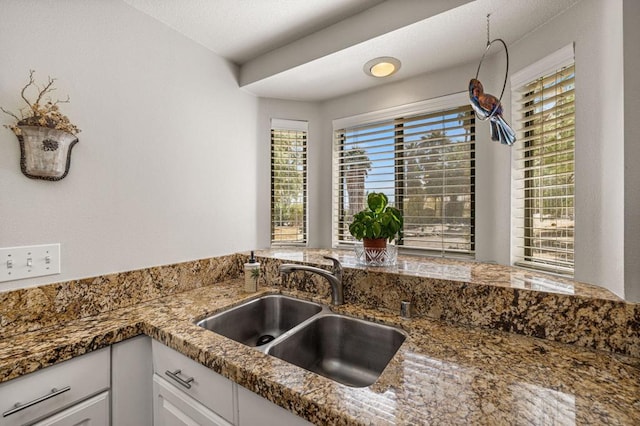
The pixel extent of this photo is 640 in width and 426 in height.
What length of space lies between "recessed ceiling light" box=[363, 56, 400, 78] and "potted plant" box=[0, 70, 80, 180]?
1518mm

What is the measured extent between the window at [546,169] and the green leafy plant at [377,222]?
2.15 ft

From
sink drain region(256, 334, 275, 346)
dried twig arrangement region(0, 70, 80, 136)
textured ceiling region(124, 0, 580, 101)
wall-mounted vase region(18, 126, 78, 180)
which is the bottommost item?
sink drain region(256, 334, 275, 346)

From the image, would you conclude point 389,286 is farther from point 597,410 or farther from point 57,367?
point 57,367

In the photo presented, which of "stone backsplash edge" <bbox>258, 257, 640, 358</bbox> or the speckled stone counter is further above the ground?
"stone backsplash edge" <bbox>258, 257, 640, 358</bbox>

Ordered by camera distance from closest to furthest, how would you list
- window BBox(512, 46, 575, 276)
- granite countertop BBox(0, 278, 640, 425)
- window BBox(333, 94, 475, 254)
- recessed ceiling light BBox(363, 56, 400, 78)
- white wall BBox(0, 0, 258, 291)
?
granite countertop BBox(0, 278, 640, 425) → white wall BBox(0, 0, 258, 291) → window BBox(512, 46, 575, 276) → recessed ceiling light BBox(363, 56, 400, 78) → window BBox(333, 94, 475, 254)

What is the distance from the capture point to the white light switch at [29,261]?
1.04 meters

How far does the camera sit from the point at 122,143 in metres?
1.37

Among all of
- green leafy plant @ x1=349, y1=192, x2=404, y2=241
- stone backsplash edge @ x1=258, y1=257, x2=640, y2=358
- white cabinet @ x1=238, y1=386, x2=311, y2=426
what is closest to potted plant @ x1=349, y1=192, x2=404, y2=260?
green leafy plant @ x1=349, y1=192, x2=404, y2=241

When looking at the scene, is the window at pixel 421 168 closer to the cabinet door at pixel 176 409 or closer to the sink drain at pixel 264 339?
the sink drain at pixel 264 339

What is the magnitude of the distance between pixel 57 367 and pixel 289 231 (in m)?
1.47

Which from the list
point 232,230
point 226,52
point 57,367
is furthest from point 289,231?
point 57,367

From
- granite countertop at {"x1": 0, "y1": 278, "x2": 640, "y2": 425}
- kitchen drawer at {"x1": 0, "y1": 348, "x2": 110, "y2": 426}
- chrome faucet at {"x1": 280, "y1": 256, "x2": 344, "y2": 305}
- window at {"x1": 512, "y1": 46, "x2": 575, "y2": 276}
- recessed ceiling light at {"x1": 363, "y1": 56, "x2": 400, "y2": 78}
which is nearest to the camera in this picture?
granite countertop at {"x1": 0, "y1": 278, "x2": 640, "y2": 425}

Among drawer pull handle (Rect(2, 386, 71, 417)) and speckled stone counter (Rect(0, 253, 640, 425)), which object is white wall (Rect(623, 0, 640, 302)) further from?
drawer pull handle (Rect(2, 386, 71, 417))

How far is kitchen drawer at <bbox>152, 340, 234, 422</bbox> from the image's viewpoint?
2.92 feet
